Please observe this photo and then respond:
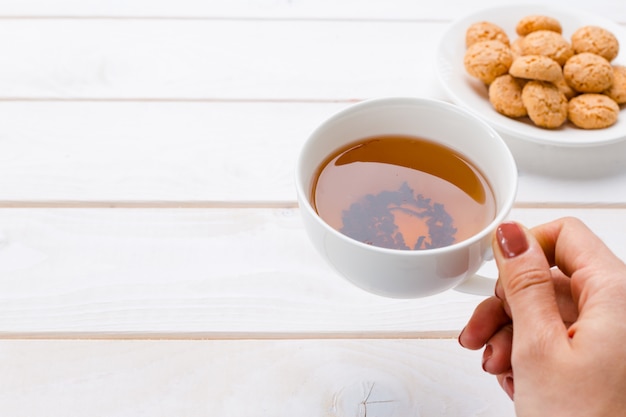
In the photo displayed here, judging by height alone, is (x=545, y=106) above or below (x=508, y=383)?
above

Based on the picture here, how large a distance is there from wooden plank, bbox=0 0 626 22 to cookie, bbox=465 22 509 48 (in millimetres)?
136

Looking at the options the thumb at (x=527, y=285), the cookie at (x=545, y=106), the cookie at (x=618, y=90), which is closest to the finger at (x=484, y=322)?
the thumb at (x=527, y=285)

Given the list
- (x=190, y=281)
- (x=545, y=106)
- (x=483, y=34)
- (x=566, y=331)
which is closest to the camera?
(x=566, y=331)

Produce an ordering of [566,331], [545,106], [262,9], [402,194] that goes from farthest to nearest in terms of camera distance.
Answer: [262,9]
[545,106]
[402,194]
[566,331]

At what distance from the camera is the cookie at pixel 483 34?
99cm

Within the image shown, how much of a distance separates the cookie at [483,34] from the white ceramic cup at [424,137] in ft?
1.39

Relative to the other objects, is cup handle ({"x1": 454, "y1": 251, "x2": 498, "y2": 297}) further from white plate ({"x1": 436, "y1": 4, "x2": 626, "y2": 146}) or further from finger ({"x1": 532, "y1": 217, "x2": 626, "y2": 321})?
white plate ({"x1": 436, "y1": 4, "x2": 626, "y2": 146})

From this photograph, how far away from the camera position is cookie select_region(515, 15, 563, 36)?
39.6 inches

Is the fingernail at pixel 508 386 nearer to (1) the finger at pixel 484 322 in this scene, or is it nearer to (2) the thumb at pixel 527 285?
(1) the finger at pixel 484 322

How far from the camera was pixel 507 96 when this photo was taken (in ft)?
2.99

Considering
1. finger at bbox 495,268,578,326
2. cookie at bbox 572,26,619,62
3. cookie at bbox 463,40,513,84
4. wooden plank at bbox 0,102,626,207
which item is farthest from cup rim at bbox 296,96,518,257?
cookie at bbox 572,26,619,62

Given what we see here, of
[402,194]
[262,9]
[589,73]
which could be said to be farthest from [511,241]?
[262,9]

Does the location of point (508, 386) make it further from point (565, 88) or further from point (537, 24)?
point (537, 24)

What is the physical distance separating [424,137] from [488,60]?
36 cm
